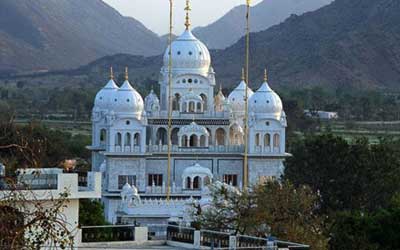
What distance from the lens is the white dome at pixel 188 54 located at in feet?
175

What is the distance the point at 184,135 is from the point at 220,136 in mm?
2579

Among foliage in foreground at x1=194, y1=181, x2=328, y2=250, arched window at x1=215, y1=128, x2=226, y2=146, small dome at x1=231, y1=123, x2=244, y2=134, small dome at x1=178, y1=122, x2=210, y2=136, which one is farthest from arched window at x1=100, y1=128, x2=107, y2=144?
foliage in foreground at x1=194, y1=181, x2=328, y2=250

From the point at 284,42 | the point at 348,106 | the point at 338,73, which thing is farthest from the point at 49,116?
the point at 284,42

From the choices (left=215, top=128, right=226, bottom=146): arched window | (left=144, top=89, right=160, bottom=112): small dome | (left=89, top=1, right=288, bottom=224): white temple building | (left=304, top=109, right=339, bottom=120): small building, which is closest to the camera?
(left=89, top=1, right=288, bottom=224): white temple building

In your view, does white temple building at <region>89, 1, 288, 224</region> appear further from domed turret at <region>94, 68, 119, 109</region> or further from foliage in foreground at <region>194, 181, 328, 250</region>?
foliage in foreground at <region>194, 181, 328, 250</region>

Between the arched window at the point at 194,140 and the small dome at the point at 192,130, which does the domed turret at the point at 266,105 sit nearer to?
the small dome at the point at 192,130

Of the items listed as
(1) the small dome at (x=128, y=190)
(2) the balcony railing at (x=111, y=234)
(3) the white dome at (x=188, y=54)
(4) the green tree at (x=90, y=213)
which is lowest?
(2) the balcony railing at (x=111, y=234)

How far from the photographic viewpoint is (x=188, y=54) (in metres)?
53.4

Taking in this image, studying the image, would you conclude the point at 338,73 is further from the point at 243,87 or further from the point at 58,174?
the point at 58,174

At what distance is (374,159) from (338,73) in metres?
104

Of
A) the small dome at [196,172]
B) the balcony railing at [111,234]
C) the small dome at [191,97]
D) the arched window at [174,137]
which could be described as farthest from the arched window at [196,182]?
the balcony railing at [111,234]

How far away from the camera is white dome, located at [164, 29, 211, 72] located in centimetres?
5325

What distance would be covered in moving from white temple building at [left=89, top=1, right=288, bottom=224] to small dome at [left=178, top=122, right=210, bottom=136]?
1.3 inches

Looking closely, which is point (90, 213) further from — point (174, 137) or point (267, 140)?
point (174, 137)
